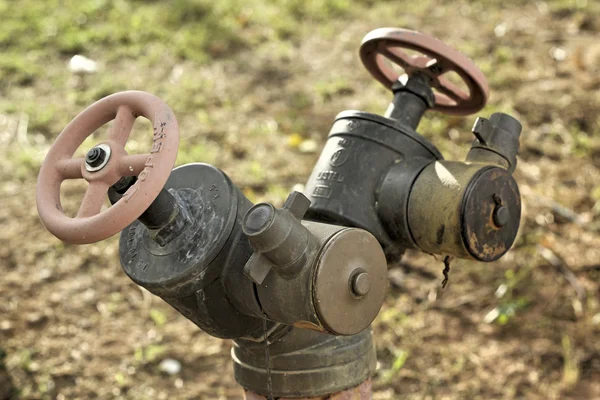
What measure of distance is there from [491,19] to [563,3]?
14.1 inches

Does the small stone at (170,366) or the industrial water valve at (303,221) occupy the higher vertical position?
the industrial water valve at (303,221)

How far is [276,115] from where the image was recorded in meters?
3.39

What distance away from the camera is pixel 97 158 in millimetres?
1290

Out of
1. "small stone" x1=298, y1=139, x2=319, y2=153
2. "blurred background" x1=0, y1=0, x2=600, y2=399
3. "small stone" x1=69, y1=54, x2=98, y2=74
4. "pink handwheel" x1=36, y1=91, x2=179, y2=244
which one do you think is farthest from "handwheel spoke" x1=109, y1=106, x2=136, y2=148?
"small stone" x1=69, y1=54, x2=98, y2=74

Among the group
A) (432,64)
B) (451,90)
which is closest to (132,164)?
(432,64)

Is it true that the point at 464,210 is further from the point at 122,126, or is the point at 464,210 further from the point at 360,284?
the point at 122,126

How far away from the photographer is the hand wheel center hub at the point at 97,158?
1.28 metres

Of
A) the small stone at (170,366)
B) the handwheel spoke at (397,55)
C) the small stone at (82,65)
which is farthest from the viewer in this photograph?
→ the small stone at (82,65)

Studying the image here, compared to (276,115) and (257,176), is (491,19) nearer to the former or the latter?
(276,115)

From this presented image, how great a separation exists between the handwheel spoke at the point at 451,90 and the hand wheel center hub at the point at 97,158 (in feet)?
2.51

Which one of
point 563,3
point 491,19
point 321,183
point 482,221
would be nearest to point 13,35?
point 491,19

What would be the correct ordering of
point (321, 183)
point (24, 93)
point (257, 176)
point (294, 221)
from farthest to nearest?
point (24, 93) → point (257, 176) → point (321, 183) → point (294, 221)

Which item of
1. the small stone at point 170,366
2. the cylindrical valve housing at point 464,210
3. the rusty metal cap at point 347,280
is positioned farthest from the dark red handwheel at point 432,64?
the small stone at point 170,366

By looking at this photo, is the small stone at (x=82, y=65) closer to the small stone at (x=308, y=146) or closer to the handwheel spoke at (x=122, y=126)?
the small stone at (x=308, y=146)
